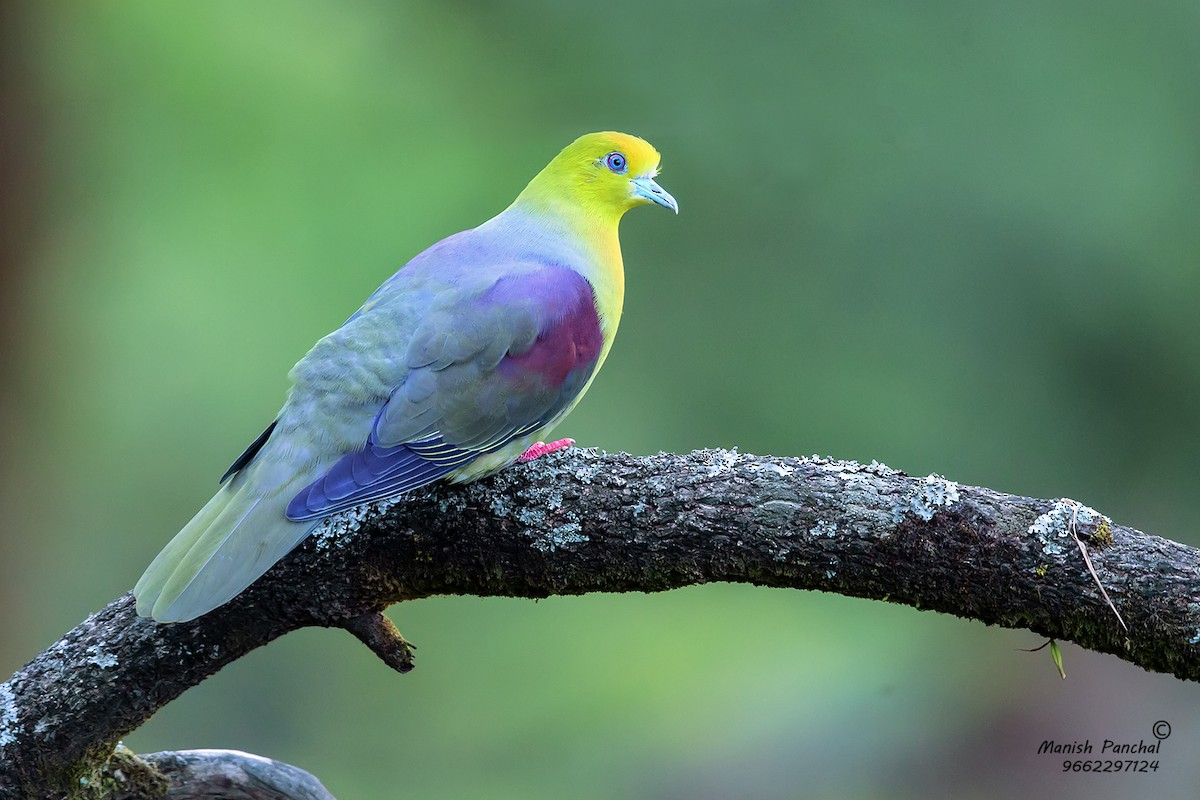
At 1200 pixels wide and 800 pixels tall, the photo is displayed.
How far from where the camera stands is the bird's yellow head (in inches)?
123

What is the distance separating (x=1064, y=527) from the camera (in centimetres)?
214

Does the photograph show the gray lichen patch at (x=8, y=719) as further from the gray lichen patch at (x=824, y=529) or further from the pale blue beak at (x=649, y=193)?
the pale blue beak at (x=649, y=193)

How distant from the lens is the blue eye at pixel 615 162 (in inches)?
124

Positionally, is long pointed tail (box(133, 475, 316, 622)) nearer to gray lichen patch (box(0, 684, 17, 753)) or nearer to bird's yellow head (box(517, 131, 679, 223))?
gray lichen patch (box(0, 684, 17, 753))

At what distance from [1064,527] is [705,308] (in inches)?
174

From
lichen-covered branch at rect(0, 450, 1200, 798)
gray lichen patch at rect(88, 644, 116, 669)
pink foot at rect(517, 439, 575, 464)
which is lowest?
gray lichen patch at rect(88, 644, 116, 669)

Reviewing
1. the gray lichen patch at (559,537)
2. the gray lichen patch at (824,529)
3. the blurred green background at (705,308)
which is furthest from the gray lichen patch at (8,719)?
the blurred green background at (705,308)

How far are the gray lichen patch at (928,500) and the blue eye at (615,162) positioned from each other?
132 centimetres

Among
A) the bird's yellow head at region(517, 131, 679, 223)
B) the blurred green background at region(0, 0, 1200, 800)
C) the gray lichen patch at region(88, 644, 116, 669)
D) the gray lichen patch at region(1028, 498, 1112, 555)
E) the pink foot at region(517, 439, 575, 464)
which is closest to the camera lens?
the gray lichen patch at region(1028, 498, 1112, 555)

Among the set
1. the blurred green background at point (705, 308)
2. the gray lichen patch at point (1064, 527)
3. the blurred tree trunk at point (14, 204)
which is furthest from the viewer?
the blurred green background at point (705, 308)

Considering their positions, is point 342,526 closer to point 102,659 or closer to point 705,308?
point 102,659

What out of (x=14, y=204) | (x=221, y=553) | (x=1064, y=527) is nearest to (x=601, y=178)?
(x=221, y=553)

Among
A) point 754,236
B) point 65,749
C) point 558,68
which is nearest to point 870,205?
point 754,236

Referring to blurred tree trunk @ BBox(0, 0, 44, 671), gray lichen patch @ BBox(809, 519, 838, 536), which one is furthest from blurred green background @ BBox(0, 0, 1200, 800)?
gray lichen patch @ BBox(809, 519, 838, 536)
